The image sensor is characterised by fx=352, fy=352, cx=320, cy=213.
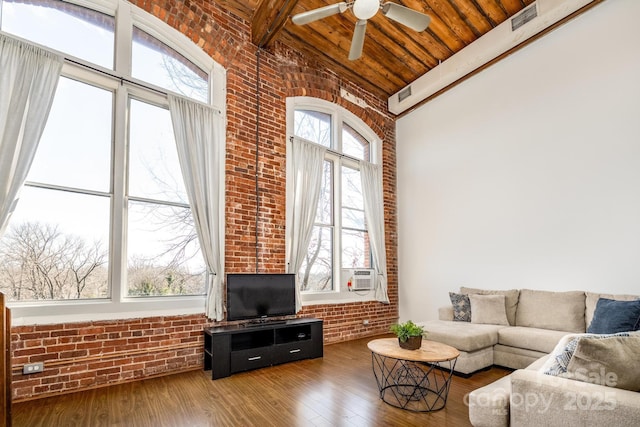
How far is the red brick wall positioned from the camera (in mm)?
3182

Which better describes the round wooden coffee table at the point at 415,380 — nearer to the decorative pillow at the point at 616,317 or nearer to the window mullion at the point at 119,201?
the decorative pillow at the point at 616,317

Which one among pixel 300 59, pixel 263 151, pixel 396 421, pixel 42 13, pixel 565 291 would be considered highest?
pixel 300 59

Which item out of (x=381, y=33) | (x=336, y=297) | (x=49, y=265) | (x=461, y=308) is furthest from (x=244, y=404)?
(x=381, y=33)

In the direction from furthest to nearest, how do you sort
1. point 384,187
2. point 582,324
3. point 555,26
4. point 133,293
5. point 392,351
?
point 384,187 → point 555,26 → point 582,324 → point 133,293 → point 392,351

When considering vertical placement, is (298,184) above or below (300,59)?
below

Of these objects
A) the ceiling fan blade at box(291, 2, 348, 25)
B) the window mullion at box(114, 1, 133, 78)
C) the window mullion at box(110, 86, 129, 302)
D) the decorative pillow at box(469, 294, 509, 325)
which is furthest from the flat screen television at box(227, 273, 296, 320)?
the ceiling fan blade at box(291, 2, 348, 25)

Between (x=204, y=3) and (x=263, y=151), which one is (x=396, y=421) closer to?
(x=263, y=151)

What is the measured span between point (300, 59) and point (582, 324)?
202 inches

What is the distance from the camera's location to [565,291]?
441 centimetres

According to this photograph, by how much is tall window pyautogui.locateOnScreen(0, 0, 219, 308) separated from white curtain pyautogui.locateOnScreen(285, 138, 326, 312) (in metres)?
1.31

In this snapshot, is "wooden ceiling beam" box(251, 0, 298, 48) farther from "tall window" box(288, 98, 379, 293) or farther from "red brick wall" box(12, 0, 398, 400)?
"tall window" box(288, 98, 379, 293)

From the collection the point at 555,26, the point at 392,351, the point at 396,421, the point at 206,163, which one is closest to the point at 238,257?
the point at 206,163

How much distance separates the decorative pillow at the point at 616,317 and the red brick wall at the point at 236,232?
3189 mm

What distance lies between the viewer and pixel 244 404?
9.82 feet
